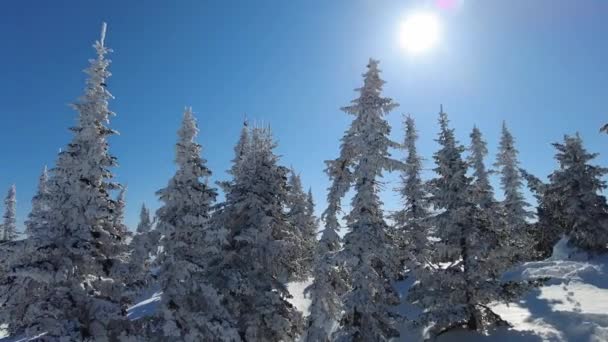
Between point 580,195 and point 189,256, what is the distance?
31056mm

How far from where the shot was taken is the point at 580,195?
105 feet

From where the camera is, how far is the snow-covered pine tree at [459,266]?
18125 millimetres

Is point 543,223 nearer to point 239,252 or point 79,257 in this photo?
point 239,252

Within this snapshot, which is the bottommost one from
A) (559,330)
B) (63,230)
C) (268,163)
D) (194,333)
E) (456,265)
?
(559,330)

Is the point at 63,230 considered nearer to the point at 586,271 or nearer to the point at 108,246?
the point at 108,246

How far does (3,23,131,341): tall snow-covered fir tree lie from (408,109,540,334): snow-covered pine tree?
45.2ft

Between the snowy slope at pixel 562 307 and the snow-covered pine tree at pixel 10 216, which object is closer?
the snowy slope at pixel 562 307

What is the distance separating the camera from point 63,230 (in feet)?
51.6

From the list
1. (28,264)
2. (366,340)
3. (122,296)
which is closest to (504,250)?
(366,340)

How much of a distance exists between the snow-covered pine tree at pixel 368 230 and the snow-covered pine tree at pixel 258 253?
9.51ft

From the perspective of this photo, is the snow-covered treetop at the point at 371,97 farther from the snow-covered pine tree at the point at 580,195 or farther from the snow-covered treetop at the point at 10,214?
the snow-covered treetop at the point at 10,214

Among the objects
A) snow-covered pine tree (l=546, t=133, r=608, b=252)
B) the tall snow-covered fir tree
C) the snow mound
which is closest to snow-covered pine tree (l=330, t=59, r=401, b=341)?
the snow mound

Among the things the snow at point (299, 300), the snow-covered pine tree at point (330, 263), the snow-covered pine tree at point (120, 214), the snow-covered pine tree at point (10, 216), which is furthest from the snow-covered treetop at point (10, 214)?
the snow-covered pine tree at point (330, 263)

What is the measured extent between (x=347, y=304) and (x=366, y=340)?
72.7 inches
